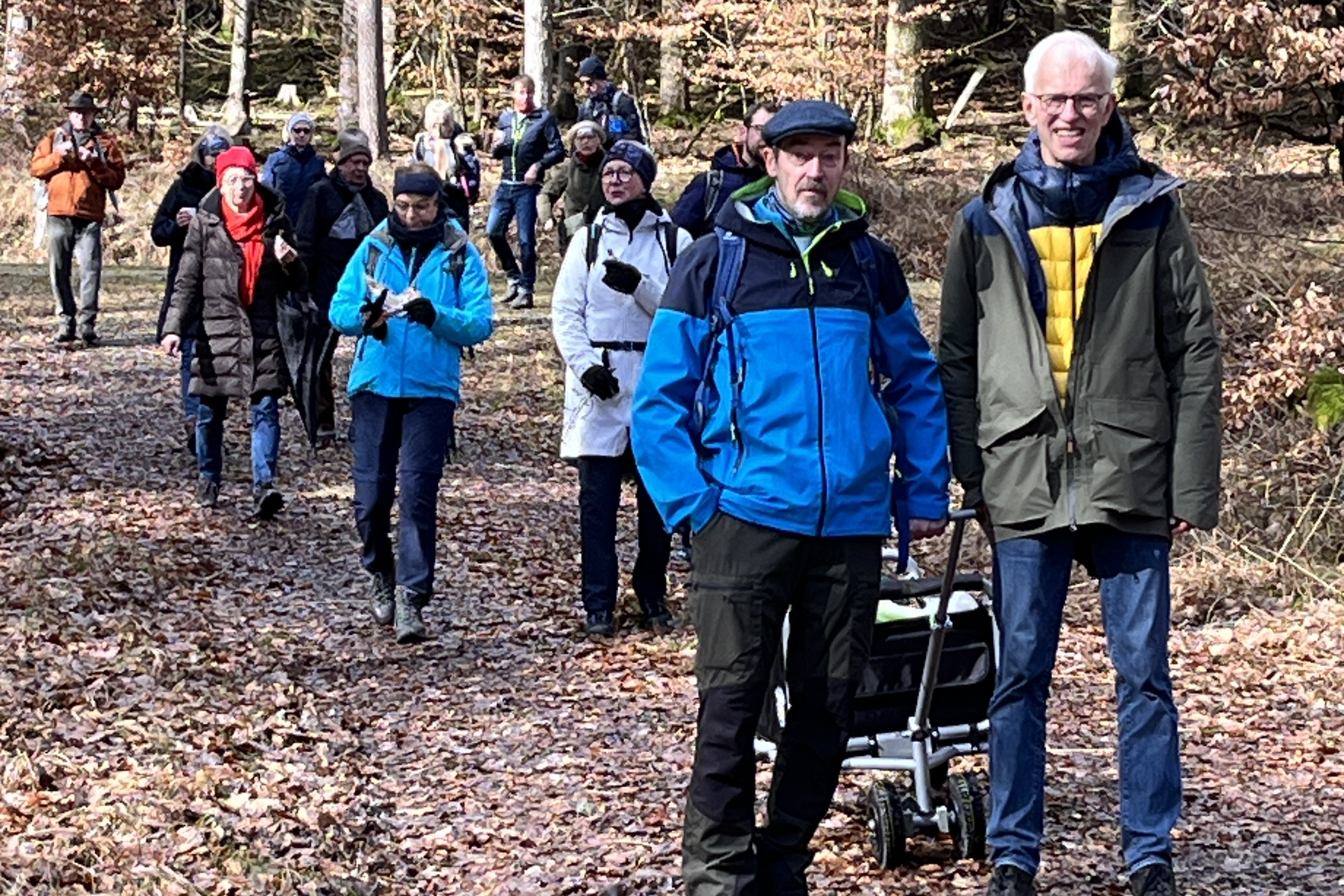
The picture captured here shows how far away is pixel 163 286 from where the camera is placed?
23.0m

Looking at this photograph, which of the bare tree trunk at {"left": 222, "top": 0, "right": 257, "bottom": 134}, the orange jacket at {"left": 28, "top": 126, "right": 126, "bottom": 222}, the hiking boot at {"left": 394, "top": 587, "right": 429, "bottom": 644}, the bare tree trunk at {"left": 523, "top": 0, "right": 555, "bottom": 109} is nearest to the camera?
the hiking boot at {"left": 394, "top": 587, "right": 429, "bottom": 644}

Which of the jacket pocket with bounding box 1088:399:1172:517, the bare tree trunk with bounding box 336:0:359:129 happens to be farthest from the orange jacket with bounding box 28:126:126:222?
the bare tree trunk with bounding box 336:0:359:129

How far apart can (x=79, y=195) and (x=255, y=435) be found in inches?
277

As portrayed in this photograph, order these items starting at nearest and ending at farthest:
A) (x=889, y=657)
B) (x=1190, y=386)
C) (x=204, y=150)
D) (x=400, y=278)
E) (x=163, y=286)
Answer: (x=1190, y=386) < (x=889, y=657) < (x=400, y=278) < (x=204, y=150) < (x=163, y=286)

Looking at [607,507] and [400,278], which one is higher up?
[400,278]

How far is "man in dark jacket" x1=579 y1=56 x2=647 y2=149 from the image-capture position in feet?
66.6

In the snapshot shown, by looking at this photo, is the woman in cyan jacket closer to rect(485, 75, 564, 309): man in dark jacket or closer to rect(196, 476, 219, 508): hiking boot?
rect(196, 476, 219, 508): hiking boot

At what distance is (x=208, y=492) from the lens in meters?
11.8

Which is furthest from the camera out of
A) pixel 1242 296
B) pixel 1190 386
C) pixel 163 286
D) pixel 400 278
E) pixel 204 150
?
pixel 163 286

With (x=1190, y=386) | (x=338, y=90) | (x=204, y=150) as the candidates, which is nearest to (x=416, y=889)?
(x=1190, y=386)

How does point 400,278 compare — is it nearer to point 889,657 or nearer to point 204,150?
point 889,657

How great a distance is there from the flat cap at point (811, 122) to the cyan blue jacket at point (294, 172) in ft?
31.9

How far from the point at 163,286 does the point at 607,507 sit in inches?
600

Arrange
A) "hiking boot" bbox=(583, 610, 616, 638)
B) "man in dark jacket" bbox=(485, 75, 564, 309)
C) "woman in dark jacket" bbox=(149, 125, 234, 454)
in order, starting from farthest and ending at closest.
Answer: "man in dark jacket" bbox=(485, 75, 564, 309) → "woman in dark jacket" bbox=(149, 125, 234, 454) → "hiking boot" bbox=(583, 610, 616, 638)
